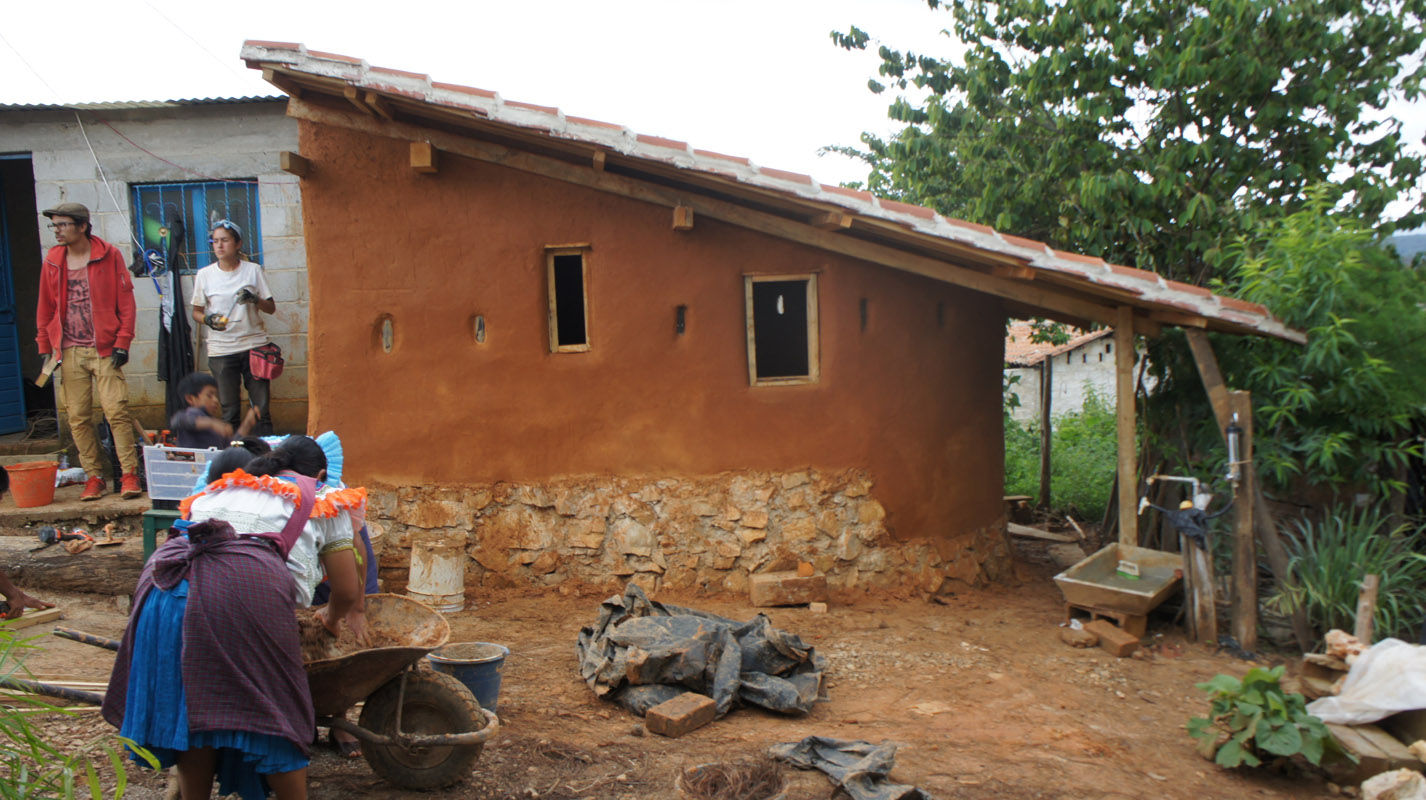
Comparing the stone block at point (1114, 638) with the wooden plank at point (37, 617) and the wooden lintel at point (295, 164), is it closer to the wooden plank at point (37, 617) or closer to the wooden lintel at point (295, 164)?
the wooden lintel at point (295, 164)

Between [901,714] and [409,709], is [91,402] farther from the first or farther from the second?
[901,714]

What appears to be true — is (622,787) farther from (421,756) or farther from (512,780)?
(421,756)

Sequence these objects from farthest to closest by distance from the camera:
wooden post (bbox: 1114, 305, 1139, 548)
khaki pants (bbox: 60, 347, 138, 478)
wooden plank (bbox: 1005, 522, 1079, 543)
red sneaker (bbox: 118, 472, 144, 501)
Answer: wooden plank (bbox: 1005, 522, 1079, 543)
red sneaker (bbox: 118, 472, 144, 501)
khaki pants (bbox: 60, 347, 138, 478)
wooden post (bbox: 1114, 305, 1139, 548)

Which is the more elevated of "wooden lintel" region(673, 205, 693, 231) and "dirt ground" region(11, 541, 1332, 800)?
"wooden lintel" region(673, 205, 693, 231)

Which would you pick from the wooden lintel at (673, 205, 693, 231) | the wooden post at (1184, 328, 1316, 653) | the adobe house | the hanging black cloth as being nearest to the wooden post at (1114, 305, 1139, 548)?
the wooden post at (1184, 328, 1316, 653)

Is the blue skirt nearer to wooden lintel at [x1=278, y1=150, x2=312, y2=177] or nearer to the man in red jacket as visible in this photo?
wooden lintel at [x1=278, y1=150, x2=312, y2=177]

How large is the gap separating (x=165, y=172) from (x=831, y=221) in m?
6.27

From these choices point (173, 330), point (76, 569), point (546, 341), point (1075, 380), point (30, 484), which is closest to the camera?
point (76, 569)

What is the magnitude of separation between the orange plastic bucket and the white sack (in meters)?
8.74

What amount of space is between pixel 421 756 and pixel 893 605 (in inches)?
157

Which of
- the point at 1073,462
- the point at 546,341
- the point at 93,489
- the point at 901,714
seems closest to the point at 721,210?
the point at 546,341

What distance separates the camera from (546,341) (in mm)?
6809

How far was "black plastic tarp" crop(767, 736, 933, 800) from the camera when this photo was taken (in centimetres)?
372

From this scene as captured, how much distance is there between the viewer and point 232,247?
7.44m
